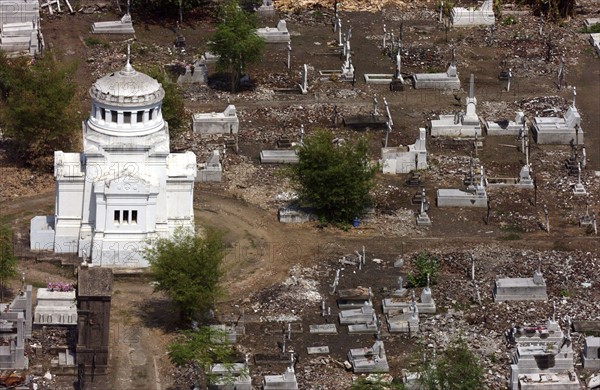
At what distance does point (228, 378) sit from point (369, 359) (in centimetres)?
478

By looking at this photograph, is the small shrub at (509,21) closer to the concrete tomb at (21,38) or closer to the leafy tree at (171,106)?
the leafy tree at (171,106)

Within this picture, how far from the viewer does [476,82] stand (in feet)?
284

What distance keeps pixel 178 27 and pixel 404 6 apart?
11870mm

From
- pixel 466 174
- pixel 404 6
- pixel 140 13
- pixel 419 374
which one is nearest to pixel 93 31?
pixel 140 13

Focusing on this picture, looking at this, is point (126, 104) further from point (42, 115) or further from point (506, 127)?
point (506, 127)

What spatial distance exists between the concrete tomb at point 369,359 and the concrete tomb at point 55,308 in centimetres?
906

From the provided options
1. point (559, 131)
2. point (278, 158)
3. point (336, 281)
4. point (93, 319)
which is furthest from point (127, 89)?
point (559, 131)

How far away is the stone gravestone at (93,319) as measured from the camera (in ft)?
193

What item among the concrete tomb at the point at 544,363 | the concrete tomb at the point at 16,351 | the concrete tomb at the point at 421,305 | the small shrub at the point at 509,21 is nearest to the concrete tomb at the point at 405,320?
the concrete tomb at the point at 421,305

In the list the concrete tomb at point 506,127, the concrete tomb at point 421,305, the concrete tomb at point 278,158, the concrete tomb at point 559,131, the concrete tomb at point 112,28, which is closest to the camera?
the concrete tomb at point 421,305

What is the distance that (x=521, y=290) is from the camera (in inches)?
2574

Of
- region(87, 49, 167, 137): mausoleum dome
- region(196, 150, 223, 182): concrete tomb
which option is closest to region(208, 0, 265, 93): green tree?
region(196, 150, 223, 182): concrete tomb

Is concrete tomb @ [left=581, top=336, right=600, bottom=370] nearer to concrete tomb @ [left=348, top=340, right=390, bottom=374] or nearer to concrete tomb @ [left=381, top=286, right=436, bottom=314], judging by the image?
concrete tomb @ [left=381, top=286, right=436, bottom=314]

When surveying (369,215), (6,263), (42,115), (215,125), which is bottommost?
(369,215)
